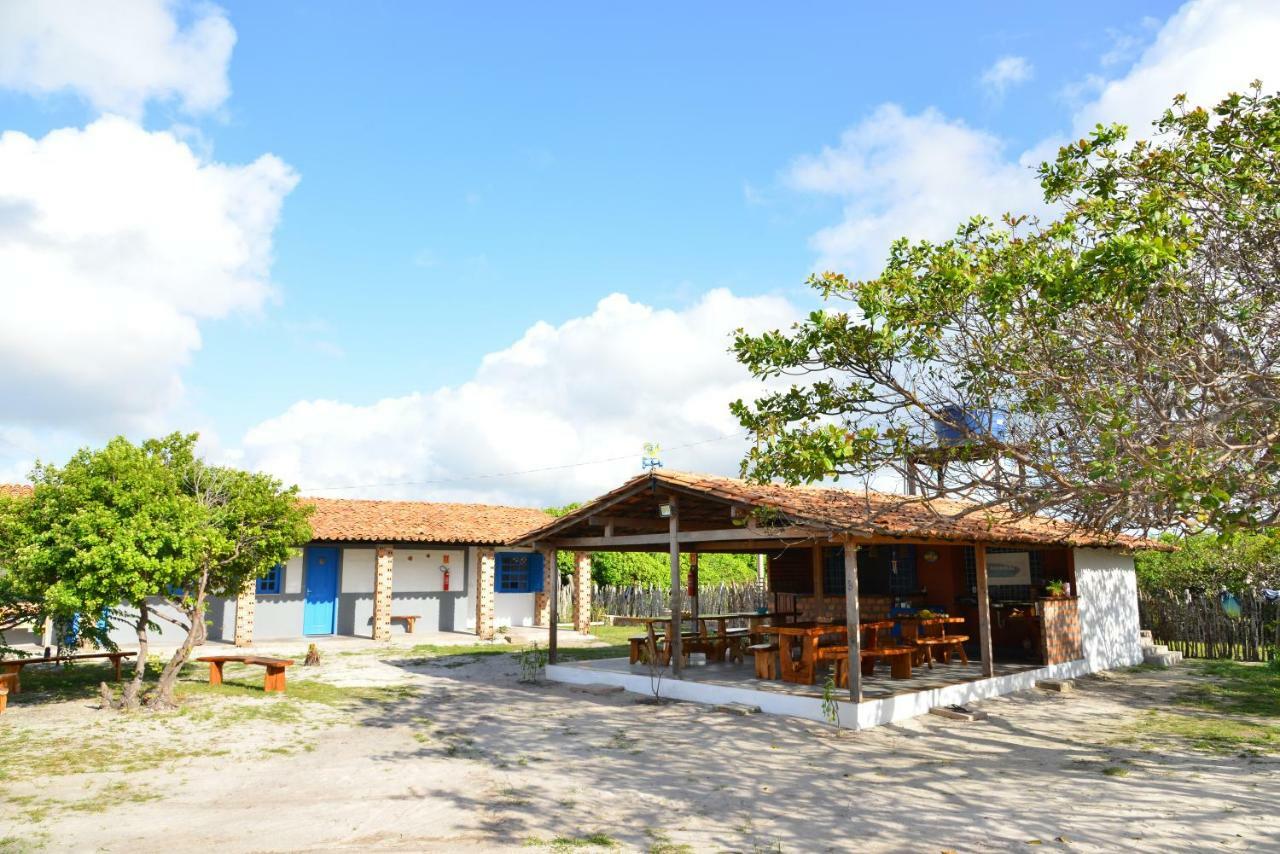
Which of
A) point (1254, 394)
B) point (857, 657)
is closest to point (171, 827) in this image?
point (857, 657)

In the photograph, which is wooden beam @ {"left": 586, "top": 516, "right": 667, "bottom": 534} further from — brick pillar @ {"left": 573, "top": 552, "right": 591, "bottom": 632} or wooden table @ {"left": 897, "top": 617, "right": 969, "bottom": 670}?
brick pillar @ {"left": 573, "top": 552, "right": 591, "bottom": 632}

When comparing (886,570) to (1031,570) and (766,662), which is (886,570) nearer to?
(1031,570)

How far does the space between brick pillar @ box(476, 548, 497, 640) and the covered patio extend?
26.7 feet

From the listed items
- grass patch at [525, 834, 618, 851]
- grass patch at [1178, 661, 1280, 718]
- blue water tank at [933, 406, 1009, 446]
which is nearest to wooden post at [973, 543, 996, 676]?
grass patch at [1178, 661, 1280, 718]

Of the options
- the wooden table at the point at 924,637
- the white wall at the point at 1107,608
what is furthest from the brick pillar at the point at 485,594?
the white wall at the point at 1107,608

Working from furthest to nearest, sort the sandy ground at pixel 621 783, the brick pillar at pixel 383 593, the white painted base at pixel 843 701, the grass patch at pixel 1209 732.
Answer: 1. the brick pillar at pixel 383 593
2. the white painted base at pixel 843 701
3. the grass patch at pixel 1209 732
4. the sandy ground at pixel 621 783

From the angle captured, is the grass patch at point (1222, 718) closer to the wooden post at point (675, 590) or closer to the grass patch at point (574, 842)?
the wooden post at point (675, 590)

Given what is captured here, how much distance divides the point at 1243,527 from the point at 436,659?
A: 15.4m

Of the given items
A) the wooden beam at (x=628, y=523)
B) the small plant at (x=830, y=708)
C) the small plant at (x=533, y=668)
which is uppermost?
the wooden beam at (x=628, y=523)

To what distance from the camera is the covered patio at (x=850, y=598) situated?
1084 cm

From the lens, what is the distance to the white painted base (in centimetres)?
1034

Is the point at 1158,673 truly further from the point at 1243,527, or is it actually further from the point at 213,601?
the point at 213,601

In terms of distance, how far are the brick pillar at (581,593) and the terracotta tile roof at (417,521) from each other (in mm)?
1964

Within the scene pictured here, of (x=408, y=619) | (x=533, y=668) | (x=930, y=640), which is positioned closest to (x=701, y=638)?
(x=533, y=668)
